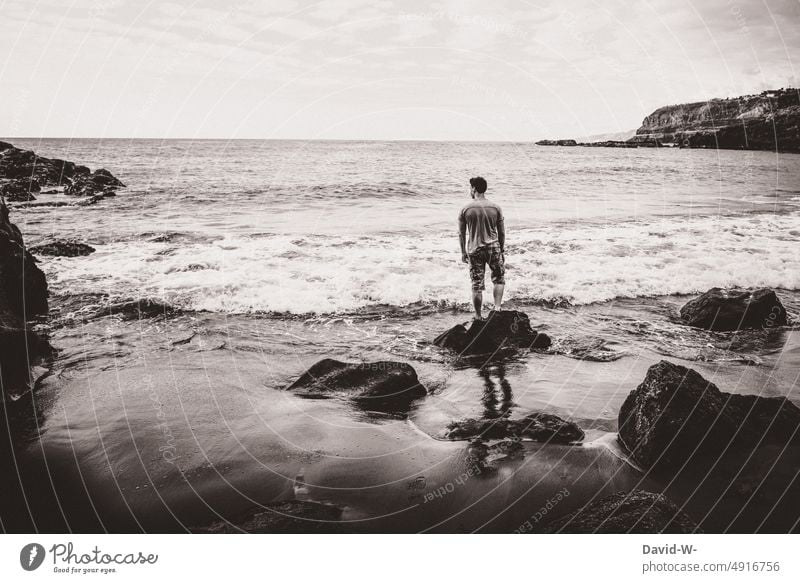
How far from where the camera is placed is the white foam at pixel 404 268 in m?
9.73

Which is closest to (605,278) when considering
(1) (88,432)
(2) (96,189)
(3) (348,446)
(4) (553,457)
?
(4) (553,457)

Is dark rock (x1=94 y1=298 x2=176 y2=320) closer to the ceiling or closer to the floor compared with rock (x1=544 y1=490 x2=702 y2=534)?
closer to the ceiling

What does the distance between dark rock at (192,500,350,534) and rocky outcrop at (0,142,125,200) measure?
27.4 metres

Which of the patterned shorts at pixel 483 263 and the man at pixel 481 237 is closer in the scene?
the man at pixel 481 237

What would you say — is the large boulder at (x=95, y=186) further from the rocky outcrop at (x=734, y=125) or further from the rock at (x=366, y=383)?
the rocky outcrop at (x=734, y=125)

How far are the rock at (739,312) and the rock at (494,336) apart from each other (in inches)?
113

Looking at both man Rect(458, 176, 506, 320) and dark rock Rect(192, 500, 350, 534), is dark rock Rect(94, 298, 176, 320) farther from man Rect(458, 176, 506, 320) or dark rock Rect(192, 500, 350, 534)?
dark rock Rect(192, 500, 350, 534)

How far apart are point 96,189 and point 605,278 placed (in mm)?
28396

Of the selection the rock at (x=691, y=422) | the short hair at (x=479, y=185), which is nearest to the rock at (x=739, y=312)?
the rock at (x=691, y=422)

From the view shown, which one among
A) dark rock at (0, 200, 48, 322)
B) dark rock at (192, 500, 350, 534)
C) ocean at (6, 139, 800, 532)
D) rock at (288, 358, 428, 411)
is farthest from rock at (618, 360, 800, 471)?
dark rock at (0, 200, 48, 322)

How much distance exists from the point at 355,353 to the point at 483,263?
2528 millimetres

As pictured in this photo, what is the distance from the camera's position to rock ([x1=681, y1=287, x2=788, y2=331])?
7.89 m

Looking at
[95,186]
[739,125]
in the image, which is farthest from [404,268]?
[739,125]

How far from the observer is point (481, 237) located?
25.8 ft
